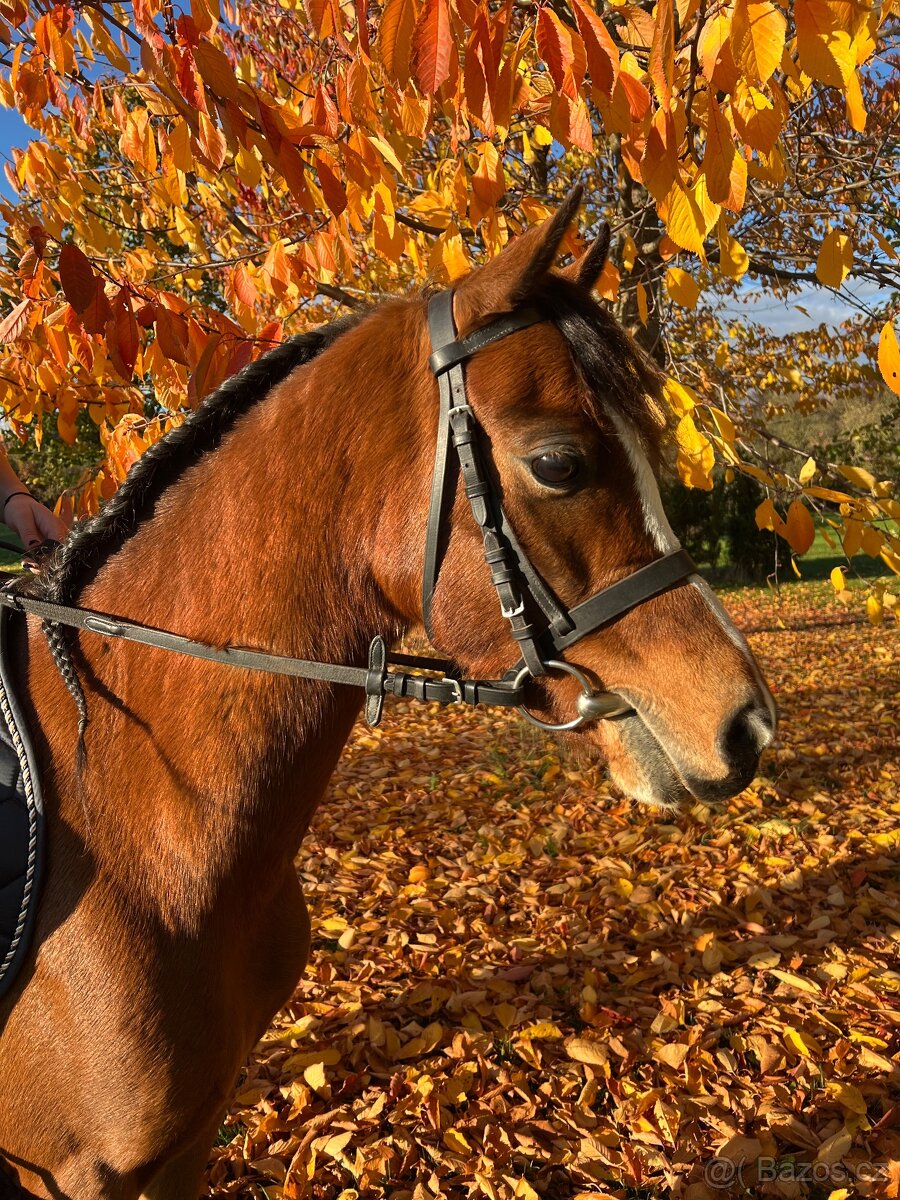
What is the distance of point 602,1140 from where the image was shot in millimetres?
2979

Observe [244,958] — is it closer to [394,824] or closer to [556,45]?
[556,45]

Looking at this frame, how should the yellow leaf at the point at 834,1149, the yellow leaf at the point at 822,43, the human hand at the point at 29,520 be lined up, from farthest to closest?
the yellow leaf at the point at 834,1149
the human hand at the point at 29,520
the yellow leaf at the point at 822,43

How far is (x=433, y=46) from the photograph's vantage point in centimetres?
182

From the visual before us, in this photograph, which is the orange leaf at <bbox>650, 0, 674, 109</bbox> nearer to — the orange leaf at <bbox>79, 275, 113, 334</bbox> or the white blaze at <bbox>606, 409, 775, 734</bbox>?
the white blaze at <bbox>606, 409, 775, 734</bbox>

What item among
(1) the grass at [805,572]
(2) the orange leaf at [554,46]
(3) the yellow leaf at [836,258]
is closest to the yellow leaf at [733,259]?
(3) the yellow leaf at [836,258]

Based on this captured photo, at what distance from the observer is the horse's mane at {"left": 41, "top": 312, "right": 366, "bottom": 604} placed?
1.94 metres

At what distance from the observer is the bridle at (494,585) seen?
1633 mm

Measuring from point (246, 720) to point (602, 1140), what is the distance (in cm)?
255

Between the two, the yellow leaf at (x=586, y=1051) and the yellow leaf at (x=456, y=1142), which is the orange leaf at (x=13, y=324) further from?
the yellow leaf at (x=586, y=1051)

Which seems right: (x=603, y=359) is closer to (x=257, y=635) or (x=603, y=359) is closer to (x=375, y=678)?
(x=375, y=678)

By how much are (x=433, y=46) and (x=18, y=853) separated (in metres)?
2.23

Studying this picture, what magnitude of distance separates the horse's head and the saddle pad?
42.5 inches

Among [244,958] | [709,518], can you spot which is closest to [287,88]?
[244,958]

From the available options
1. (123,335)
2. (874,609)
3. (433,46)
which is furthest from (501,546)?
(874,609)
